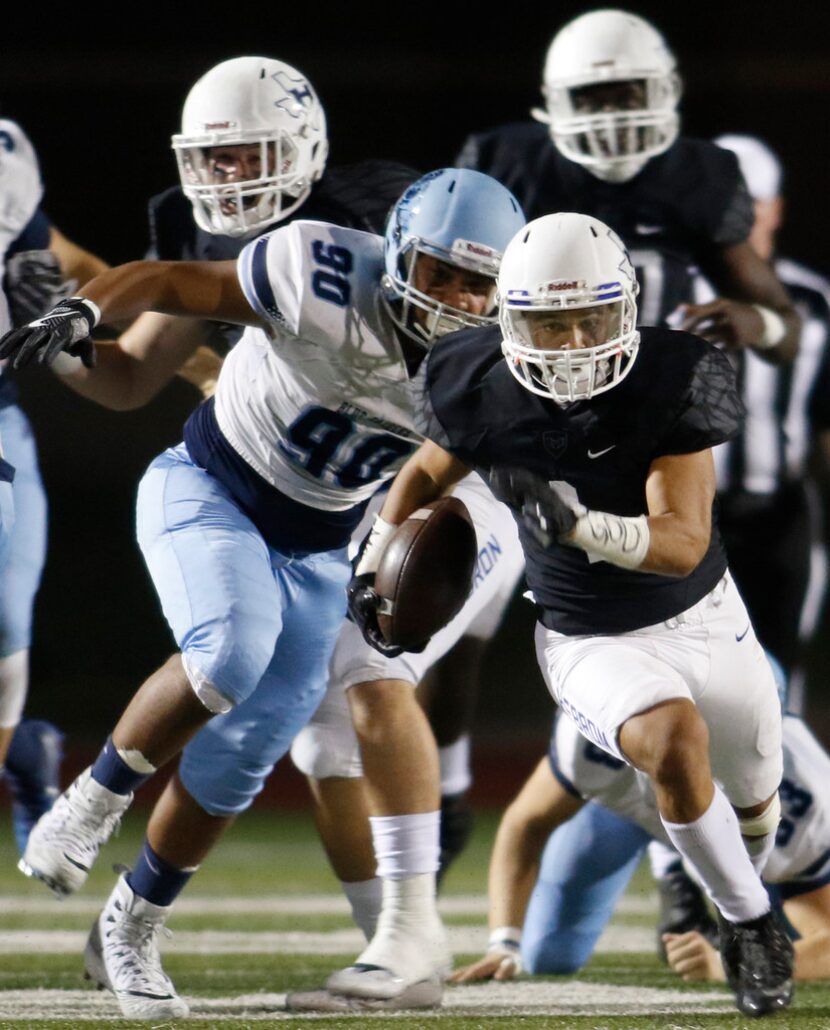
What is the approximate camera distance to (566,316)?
8.86ft

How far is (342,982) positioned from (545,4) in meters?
7.46

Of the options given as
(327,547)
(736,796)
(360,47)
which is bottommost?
(360,47)

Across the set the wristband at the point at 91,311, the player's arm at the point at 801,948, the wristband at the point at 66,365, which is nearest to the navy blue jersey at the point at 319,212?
the wristband at the point at 66,365

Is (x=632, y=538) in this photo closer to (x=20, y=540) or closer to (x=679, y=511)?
(x=679, y=511)

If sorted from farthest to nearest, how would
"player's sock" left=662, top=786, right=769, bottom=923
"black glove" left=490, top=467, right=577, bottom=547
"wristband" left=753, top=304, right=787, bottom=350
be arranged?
"wristband" left=753, top=304, right=787, bottom=350, "player's sock" left=662, top=786, right=769, bottom=923, "black glove" left=490, top=467, right=577, bottom=547

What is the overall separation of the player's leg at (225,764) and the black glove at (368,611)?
13cm

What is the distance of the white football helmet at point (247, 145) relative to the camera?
334cm

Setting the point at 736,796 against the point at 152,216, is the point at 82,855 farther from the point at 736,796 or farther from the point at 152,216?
the point at 152,216

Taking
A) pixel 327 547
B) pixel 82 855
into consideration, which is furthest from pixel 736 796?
pixel 82 855

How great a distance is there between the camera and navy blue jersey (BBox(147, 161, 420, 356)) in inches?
133

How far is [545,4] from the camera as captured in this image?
9.48 m

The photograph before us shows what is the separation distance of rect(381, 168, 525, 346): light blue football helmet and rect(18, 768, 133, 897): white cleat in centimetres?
87

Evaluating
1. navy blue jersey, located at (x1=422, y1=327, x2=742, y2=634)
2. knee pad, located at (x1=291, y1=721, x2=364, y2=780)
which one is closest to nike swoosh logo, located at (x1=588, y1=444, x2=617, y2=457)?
navy blue jersey, located at (x1=422, y1=327, x2=742, y2=634)

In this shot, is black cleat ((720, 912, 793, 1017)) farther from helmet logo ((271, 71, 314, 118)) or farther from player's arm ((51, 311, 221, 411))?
helmet logo ((271, 71, 314, 118))
